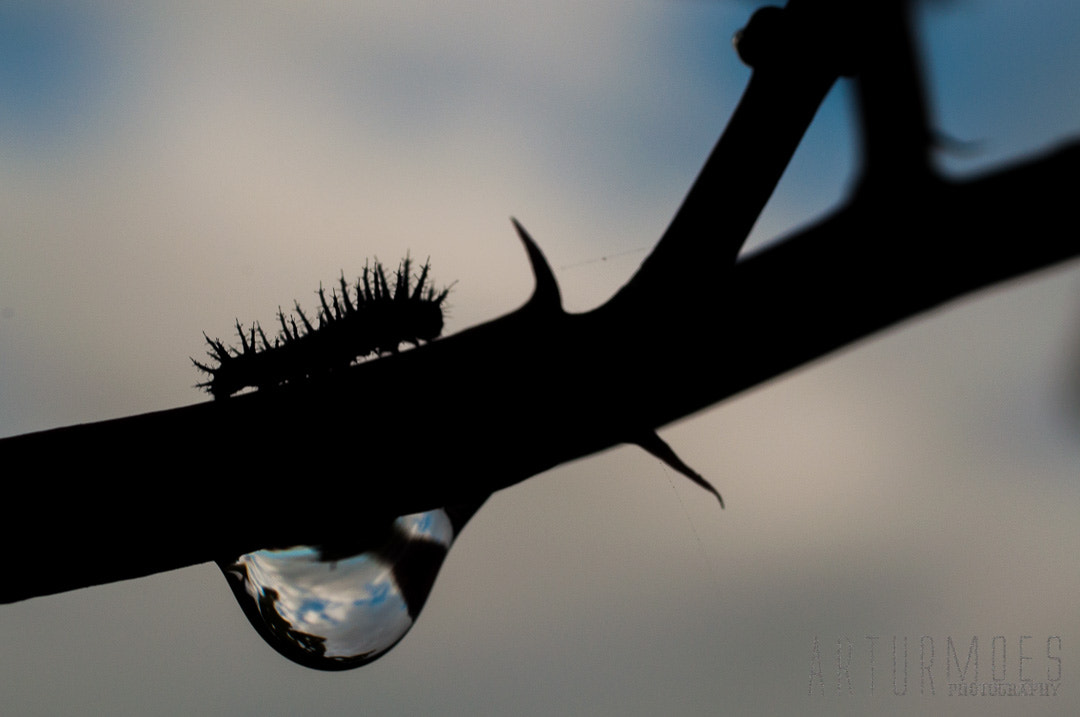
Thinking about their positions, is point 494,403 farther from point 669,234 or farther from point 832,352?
point 832,352

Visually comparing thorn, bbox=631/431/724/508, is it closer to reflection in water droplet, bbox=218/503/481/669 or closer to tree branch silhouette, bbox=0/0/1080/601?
tree branch silhouette, bbox=0/0/1080/601

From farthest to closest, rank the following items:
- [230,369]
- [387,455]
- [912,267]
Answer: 1. [230,369]
2. [387,455]
3. [912,267]

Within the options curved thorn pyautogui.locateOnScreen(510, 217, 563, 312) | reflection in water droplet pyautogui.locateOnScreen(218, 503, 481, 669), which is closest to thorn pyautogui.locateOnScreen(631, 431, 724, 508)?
curved thorn pyautogui.locateOnScreen(510, 217, 563, 312)

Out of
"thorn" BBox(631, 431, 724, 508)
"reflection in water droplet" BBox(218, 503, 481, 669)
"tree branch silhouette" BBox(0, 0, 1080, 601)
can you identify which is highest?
"tree branch silhouette" BBox(0, 0, 1080, 601)

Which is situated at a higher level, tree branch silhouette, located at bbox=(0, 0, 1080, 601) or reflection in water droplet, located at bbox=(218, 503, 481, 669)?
tree branch silhouette, located at bbox=(0, 0, 1080, 601)

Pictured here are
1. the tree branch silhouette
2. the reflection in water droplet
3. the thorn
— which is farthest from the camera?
the reflection in water droplet

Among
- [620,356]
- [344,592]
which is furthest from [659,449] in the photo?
[344,592]

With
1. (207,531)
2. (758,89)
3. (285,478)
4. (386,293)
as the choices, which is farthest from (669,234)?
(386,293)
